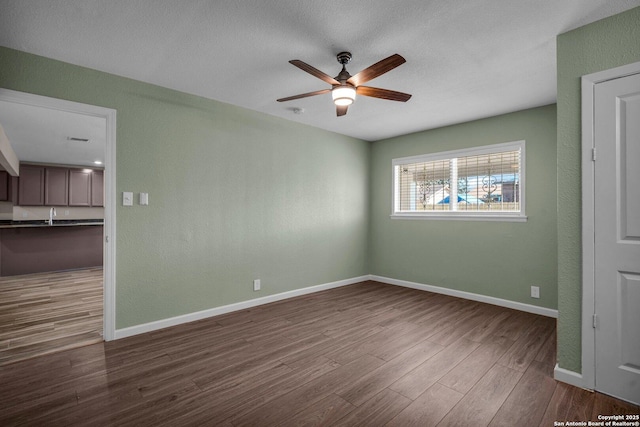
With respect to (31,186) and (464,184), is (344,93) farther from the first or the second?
(31,186)

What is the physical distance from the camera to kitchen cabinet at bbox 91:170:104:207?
7660mm

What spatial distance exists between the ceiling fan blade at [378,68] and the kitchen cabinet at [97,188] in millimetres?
7801

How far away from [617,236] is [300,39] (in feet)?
8.51

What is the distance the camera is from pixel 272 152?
4.27 m

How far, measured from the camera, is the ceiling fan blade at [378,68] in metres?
2.11

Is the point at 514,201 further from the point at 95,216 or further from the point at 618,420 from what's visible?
the point at 95,216

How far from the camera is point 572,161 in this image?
2232 mm

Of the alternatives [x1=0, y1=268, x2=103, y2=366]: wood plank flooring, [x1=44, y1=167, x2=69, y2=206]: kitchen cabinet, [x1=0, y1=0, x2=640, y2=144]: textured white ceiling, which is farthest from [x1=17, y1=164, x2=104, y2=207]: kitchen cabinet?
[x1=0, y1=0, x2=640, y2=144]: textured white ceiling

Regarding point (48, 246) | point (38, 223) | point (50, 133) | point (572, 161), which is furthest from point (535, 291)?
point (38, 223)

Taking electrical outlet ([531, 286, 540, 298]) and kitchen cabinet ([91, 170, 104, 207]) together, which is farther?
kitchen cabinet ([91, 170, 104, 207])

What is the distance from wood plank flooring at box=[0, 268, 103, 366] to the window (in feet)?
14.7

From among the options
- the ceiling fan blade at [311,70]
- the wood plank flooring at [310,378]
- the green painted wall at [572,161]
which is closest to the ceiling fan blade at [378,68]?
the ceiling fan blade at [311,70]

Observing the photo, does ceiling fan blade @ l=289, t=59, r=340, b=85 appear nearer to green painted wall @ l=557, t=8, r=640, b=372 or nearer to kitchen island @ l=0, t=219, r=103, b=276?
green painted wall @ l=557, t=8, r=640, b=372

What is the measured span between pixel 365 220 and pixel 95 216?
6.91 metres
